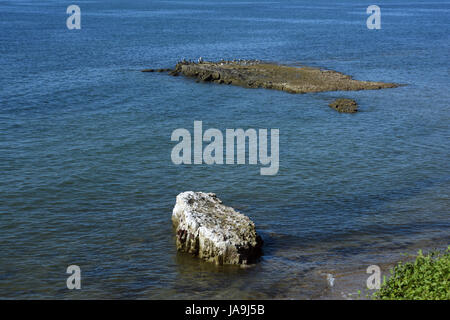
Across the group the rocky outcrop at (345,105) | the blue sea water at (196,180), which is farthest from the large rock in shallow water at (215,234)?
the rocky outcrop at (345,105)

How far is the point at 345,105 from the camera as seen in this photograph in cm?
5547

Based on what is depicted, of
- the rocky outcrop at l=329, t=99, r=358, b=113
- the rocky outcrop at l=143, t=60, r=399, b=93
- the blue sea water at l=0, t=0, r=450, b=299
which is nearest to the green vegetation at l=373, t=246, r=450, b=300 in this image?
the blue sea water at l=0, t=0, r=450, b=299

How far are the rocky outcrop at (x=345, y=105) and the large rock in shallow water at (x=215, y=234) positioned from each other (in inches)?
1253

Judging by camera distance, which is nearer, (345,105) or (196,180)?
(196,180)

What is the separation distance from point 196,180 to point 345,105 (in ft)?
84.5

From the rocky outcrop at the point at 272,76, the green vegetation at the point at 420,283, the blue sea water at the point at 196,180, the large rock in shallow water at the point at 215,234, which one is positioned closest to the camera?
the green vegetation at the point at 420,283

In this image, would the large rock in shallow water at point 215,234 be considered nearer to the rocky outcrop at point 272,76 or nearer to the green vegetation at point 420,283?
the green vegetation at point 420,283

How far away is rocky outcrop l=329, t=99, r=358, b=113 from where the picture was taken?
54531mm

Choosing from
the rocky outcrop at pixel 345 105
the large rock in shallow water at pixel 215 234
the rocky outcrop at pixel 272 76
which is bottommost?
the large rock in shallow water at pixel 215 234

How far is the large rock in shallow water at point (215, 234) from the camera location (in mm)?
23766

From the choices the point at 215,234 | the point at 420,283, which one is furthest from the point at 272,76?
the point at 420,283

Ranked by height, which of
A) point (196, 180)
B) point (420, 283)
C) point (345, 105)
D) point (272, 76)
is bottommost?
point (196, 180)

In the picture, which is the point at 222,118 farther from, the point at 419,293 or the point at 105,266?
the point at 419,293

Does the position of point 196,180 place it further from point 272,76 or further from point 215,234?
point 272,76
